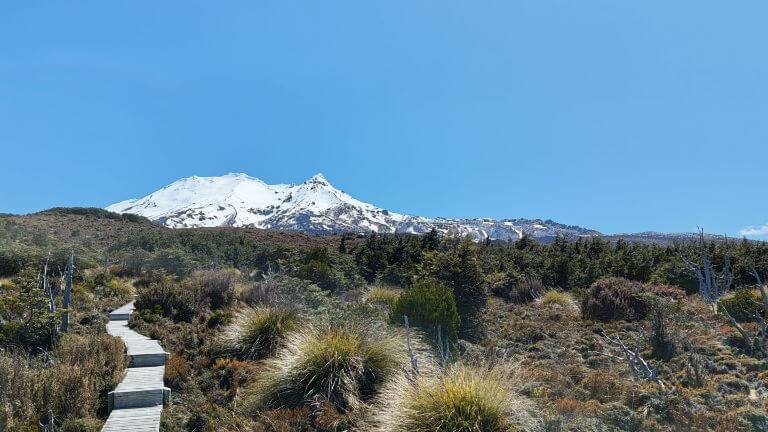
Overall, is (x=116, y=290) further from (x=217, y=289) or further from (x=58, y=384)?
(x=58, y=384)

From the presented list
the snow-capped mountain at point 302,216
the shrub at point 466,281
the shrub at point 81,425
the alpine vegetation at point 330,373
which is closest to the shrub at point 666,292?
the shrub at point 466,281

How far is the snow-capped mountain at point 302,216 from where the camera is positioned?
140m

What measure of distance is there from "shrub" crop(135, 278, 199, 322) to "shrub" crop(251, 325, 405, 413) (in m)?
6.70

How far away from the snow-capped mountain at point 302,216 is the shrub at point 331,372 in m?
120

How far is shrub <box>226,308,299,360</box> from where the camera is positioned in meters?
9.15

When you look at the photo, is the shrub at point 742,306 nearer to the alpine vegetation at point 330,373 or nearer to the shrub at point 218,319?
the alpine vegetation at point 330,373

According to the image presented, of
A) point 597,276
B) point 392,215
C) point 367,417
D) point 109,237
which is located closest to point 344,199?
point 392,215

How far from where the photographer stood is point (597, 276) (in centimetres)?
2023

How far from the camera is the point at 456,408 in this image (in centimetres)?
488

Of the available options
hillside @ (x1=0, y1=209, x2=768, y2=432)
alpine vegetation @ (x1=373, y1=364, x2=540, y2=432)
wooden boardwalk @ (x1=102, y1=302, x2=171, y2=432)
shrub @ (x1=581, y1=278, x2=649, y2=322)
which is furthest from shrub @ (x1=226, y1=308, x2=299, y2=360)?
shrub @ (x1=581, y1=278, x2=649, y2=322)

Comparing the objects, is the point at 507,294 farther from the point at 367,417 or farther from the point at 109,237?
the point at 109,237

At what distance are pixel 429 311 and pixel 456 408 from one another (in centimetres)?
483

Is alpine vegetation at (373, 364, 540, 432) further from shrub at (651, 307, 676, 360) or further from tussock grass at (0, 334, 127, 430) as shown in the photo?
shrub at (651, 307, 676, 360)

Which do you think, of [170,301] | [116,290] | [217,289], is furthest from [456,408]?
[116,290]
